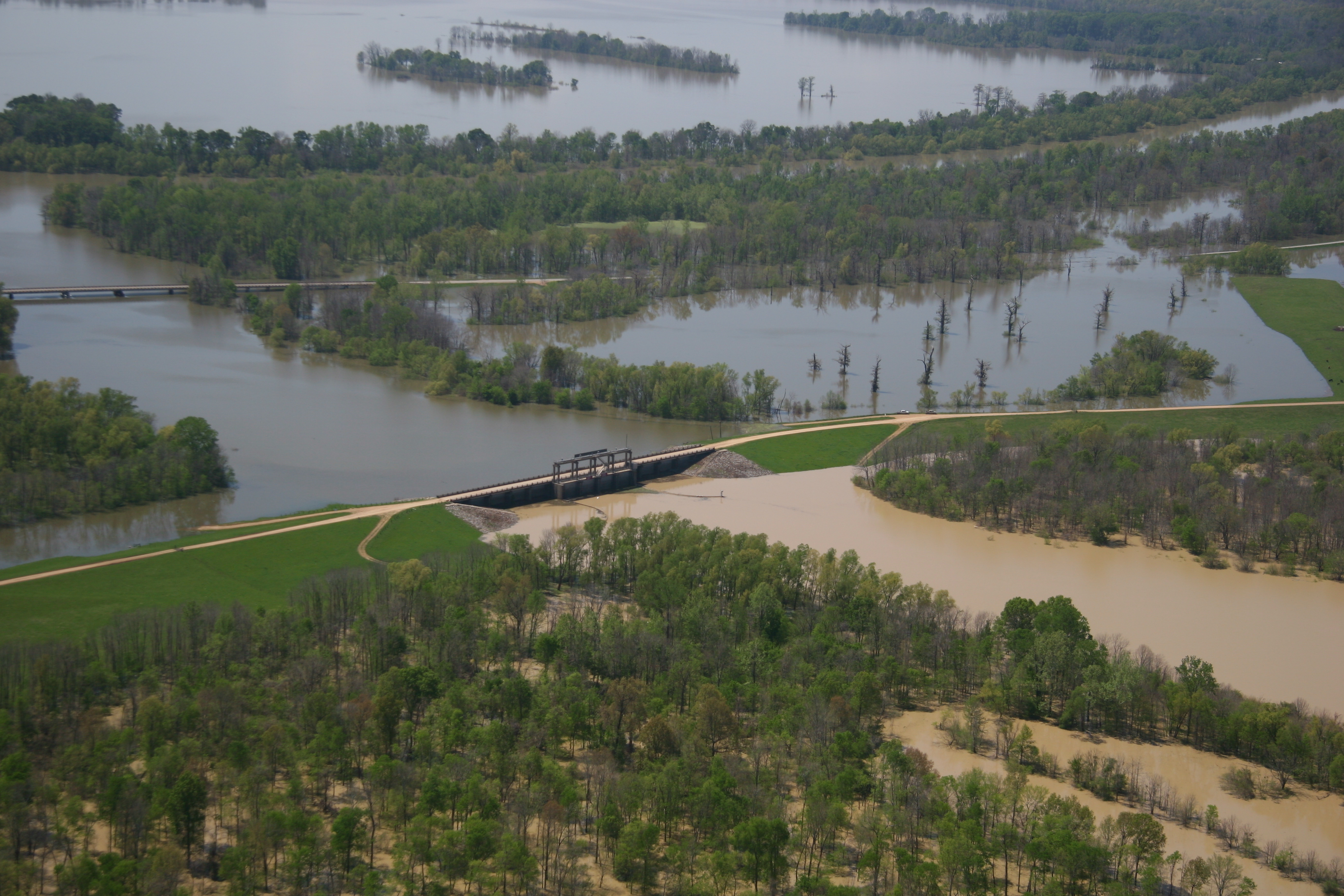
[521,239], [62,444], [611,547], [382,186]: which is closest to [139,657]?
[611,547]

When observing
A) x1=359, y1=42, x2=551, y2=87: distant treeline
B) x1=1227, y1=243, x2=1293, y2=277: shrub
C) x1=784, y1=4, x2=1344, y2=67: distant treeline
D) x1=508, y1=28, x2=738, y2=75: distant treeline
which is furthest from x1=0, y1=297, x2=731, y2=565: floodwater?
x1=784, y1=4, x2=1344, y2=67: distant treeline

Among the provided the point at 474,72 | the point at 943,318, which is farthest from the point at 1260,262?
the point at 474,72

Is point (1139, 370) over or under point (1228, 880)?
over

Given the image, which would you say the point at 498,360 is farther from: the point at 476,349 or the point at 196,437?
the point at 196,437

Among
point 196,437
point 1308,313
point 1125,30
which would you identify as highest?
point 1125,30

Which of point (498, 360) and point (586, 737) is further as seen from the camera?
point (498, 360)
